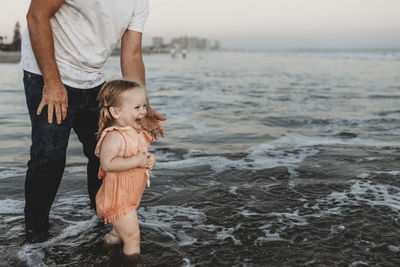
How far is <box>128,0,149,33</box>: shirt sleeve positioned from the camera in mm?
3104

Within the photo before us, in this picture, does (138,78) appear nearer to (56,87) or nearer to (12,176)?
(56,87)

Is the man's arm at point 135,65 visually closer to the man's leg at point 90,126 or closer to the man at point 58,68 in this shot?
the man at point 58,68

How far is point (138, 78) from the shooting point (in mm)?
3328

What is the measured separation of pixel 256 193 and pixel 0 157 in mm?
3714

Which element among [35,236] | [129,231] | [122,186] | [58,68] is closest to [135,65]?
[58,68]

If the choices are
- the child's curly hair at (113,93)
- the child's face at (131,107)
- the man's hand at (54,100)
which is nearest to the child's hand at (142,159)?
the child's face at (131,107)

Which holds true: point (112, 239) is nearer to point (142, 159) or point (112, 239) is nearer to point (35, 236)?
point (35, 236)

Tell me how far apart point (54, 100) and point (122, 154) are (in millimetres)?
659

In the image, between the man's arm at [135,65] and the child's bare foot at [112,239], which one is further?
the man's arm at [135,65]

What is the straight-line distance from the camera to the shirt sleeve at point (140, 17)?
3104 millimetres

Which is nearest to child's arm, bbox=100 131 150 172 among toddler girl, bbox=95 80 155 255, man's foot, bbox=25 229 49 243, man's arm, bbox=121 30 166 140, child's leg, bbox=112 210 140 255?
toddler girl, bbox=95 80 155 255

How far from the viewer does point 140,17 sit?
125 inches

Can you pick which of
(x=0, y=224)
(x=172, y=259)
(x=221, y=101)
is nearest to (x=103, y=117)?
(x=172, y=259)

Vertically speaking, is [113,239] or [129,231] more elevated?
[129,231]
